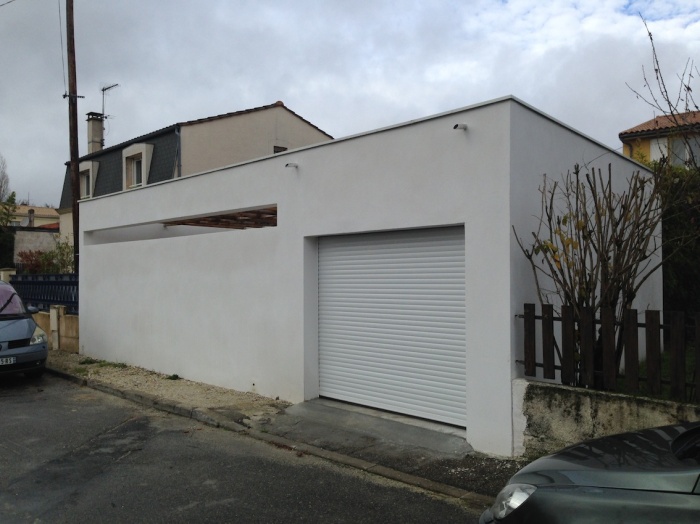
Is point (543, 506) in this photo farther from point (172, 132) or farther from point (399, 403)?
point (172, 132)

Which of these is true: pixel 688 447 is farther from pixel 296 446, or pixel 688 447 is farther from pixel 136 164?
pixel 136 164

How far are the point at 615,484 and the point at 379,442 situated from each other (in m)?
4.26

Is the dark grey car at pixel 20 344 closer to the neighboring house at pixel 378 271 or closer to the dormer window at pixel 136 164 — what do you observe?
the neighboring house at pixel 378 271

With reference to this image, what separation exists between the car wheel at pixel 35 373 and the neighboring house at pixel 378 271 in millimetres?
1811

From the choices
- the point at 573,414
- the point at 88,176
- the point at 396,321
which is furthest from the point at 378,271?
the point at 88,176

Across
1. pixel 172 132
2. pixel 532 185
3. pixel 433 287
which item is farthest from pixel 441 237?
pixel 172 132

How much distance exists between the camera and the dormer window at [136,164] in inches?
768

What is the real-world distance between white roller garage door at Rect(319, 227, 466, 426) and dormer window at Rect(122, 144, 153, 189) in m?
12.9

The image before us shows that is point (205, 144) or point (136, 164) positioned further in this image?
point (136, 164)

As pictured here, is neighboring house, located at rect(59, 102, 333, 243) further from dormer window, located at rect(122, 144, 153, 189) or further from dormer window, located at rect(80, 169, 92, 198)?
dormer window, located at rect(80, 169, 92, 198)

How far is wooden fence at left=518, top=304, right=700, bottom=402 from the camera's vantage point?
212 inches

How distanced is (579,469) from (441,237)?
4361 millimetres

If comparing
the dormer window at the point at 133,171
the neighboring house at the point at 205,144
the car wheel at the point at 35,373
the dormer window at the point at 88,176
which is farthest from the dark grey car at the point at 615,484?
the dormer window at the point at 88,176

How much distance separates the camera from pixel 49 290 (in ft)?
53.2
